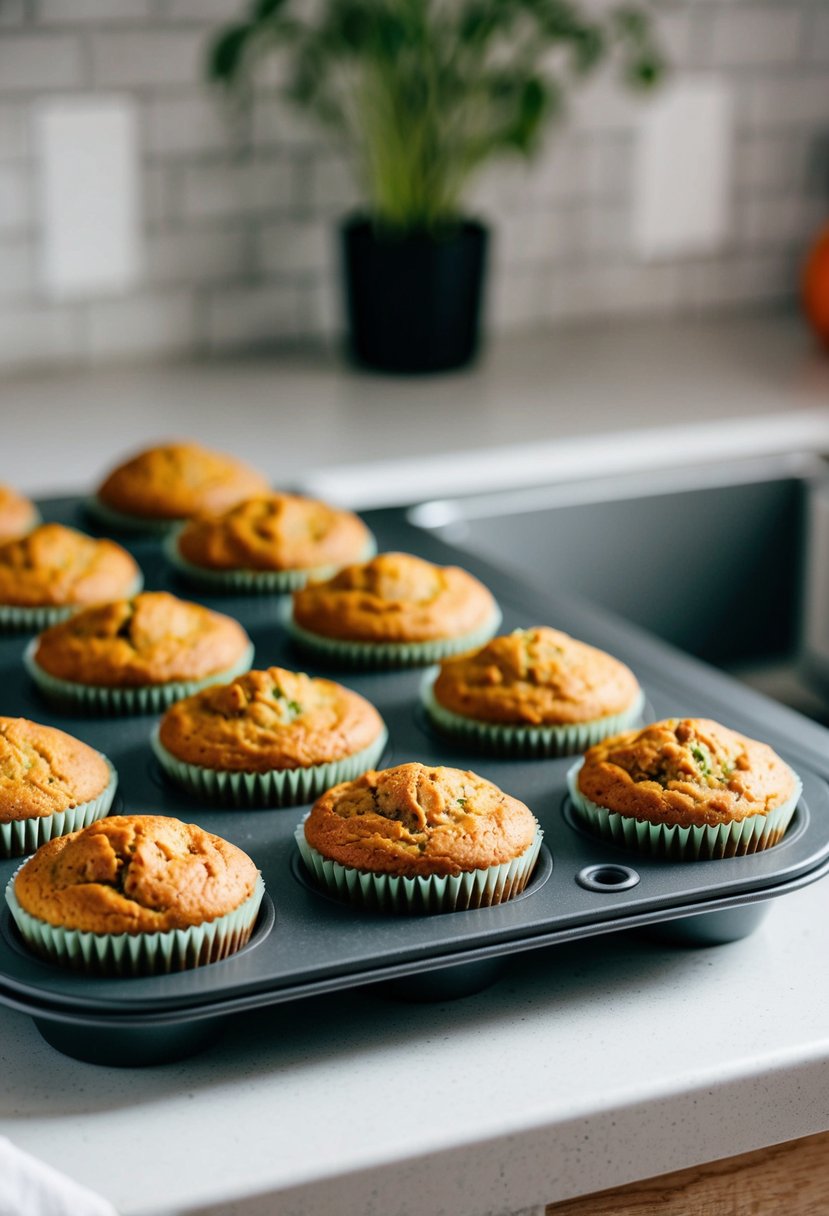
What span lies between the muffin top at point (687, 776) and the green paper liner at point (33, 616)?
558 millimetres

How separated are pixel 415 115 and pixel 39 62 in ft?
1.79

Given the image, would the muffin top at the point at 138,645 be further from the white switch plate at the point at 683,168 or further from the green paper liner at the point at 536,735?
the white switch plate at the point at 683,168

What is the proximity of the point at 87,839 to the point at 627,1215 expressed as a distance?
0.40 meters

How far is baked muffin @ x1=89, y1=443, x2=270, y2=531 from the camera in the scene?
5.60ft

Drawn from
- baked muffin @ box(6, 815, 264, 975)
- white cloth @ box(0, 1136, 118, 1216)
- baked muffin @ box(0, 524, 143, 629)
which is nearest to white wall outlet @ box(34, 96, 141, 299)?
baked muffin @ box(0, 524, 143, 629)

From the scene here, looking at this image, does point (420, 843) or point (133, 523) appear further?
point (133, 523)

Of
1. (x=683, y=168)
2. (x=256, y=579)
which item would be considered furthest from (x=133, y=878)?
(x=683, y=168)

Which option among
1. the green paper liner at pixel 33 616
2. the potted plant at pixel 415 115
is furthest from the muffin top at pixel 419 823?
the potted plant at pixel 415 115

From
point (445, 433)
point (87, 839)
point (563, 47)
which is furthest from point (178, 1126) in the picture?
point (563, 47)

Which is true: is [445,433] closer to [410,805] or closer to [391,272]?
[391,272]

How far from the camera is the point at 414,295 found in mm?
2383

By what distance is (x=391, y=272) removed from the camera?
7.77 ft

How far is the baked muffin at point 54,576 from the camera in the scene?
1463 mm

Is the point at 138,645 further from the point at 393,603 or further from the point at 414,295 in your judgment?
the point at 414,295
